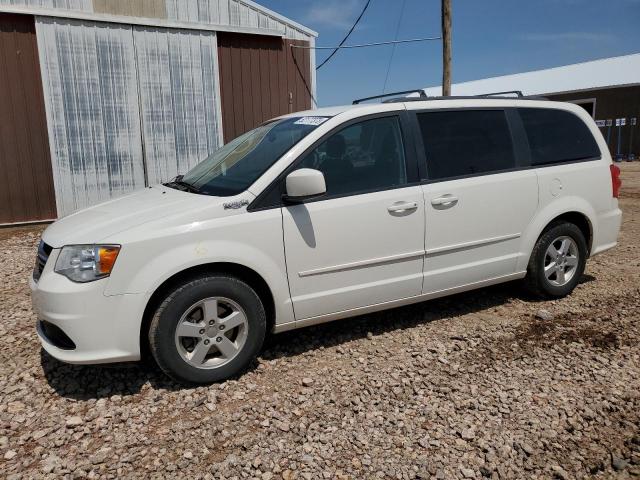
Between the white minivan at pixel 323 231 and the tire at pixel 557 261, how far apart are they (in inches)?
0.6

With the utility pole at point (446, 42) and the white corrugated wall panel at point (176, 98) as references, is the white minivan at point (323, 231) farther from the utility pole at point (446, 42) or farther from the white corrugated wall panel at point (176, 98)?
the utility pole at point (446, 42)

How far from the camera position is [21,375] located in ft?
12.0

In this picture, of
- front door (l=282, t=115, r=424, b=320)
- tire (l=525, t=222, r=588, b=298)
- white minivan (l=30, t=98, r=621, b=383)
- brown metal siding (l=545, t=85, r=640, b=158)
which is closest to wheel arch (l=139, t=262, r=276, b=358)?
white minivan (l=30, t=98, r=621, b=383)

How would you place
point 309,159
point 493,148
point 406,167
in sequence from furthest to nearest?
point 493,148, point 406,167, point 309,159

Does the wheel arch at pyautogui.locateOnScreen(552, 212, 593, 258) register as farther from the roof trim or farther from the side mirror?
the roof trim

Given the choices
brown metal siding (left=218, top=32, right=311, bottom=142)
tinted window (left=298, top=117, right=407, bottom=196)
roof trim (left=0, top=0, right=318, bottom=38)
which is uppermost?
roof trim (left=0, top=0, right=318, bottom=38)

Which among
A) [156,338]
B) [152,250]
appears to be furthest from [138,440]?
[152,250]

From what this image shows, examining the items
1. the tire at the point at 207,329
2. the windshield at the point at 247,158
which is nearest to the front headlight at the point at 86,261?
the tire at the point at 207,329

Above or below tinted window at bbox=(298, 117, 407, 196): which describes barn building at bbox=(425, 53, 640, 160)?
above

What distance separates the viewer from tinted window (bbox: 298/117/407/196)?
368 centimetres

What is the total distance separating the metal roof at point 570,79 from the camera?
2715cm

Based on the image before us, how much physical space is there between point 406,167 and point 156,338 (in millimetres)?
2142

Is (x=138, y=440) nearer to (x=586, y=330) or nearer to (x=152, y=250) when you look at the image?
(x=152, y=250)

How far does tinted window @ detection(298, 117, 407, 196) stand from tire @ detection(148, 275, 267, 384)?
980mm
